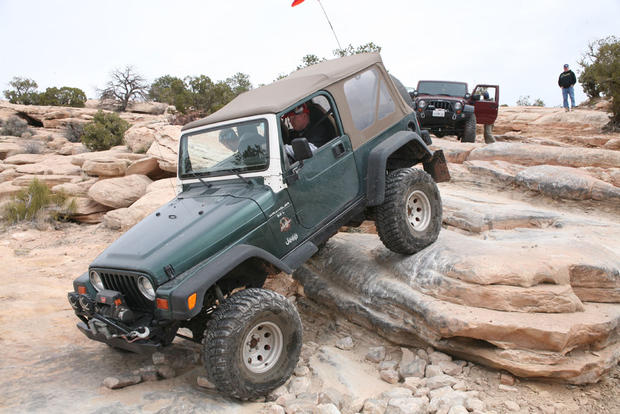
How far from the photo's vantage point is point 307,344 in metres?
4.57

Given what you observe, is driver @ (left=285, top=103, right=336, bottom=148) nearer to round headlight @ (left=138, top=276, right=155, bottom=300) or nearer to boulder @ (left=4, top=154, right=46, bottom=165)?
round headlight @ (left=138, top=276, right=155, bottom=300)

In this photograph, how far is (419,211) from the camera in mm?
4992

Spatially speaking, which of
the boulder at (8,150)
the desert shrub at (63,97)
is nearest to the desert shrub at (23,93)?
the desert shrub at (63,97)

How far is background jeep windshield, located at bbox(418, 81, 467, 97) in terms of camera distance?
12.1 m

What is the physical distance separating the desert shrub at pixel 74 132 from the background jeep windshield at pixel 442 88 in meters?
16.4

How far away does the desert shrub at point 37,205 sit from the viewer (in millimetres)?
9672

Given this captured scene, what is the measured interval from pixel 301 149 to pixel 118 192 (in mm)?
7272

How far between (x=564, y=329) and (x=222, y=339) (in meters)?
2.58

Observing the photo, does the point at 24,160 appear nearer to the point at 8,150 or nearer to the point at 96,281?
the point at 8,150

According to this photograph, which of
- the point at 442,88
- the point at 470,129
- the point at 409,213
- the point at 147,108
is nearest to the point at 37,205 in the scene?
the point at 409,213

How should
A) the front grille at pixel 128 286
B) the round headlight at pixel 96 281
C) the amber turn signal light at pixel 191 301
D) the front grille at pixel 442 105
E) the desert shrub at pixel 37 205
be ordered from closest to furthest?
the amber turn signal light at pixel 191 301 → the front grille at pixel 128 286 → the round headlight at pixel 96 281 → the desert shrub at pixel 37 205 → the front grille at pixel 442 105

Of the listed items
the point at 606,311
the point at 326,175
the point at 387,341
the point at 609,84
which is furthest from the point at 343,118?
the point at 609,84

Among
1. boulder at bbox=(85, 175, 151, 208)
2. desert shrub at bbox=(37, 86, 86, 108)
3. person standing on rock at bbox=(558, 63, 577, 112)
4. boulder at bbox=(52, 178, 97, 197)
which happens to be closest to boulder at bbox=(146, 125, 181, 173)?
boulder at bbox=(85, 175, 151, 208)

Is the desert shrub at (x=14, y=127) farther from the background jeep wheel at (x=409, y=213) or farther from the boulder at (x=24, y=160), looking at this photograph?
the background jeep wheel at (x=409, y=213)
